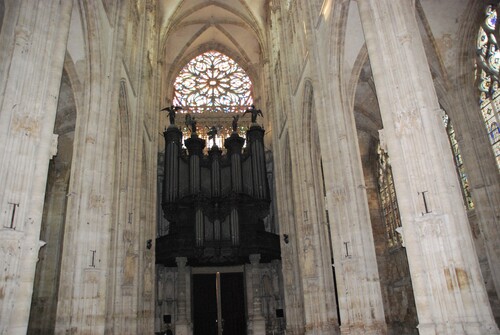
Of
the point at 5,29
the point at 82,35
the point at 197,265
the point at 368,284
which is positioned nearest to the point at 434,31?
the point at 368,284

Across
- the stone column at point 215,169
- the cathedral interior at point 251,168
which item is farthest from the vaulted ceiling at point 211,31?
the stone column at point 215,169

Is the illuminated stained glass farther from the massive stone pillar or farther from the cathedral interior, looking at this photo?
the massive stone pillar

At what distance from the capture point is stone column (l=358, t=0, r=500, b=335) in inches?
305

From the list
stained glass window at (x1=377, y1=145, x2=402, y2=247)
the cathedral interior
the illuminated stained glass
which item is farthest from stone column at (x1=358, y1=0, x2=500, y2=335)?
the illuminated stained glass

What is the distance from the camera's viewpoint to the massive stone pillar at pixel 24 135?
7.55 meters

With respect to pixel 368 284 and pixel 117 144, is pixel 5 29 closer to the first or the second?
pixel 117 144

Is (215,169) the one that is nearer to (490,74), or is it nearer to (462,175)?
(462,175)

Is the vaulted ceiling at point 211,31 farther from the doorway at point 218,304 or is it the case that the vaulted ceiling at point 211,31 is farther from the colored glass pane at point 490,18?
the colored glass pane at point 490,18

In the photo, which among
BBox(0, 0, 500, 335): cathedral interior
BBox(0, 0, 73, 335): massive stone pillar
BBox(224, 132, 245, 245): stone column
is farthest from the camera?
BBox(224, 132, 245, 245): stone column

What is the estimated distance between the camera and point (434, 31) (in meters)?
15.6

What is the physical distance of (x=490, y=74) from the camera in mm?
→ 14656

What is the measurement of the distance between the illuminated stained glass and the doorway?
Answer: 1150 cm

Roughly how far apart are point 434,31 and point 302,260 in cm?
989

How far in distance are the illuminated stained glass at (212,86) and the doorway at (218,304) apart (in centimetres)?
1150
